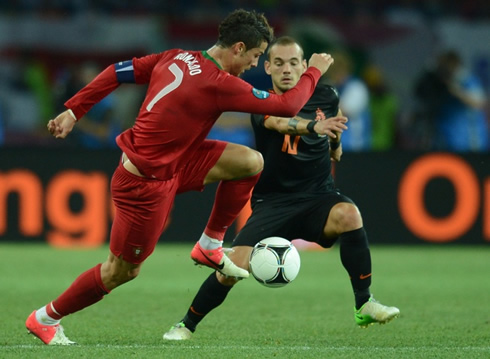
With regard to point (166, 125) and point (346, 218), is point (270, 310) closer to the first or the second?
point (346, 218)

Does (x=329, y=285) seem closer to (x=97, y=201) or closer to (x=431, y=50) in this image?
(x=97, y=201)

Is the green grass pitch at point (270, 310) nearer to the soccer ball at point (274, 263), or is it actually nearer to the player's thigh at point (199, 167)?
the soccer ball at point (274, 263)

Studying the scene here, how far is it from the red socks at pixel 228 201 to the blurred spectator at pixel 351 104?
6373mm

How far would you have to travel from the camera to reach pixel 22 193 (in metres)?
12.2

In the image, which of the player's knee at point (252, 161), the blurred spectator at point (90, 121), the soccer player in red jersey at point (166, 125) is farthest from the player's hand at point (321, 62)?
the blurred spectator at point (90, 121)

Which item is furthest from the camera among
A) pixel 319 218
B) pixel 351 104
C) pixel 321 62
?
pixel 351 104

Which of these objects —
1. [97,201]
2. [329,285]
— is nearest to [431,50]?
[97,201]

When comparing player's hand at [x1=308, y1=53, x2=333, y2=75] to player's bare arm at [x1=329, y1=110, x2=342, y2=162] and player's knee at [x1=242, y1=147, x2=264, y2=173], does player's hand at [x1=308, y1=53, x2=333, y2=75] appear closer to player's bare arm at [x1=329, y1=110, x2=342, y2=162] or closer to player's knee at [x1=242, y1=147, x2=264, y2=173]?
player's knee at [x1=242, y1=147, x2=264, y2=173]

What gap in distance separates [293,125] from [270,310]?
2.15 m

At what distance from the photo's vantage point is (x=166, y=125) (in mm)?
5625

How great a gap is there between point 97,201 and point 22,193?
2.93ft

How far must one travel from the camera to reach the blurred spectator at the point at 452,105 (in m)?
13.6

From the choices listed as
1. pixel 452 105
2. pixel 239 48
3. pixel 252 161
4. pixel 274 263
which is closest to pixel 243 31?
pixel 239 48

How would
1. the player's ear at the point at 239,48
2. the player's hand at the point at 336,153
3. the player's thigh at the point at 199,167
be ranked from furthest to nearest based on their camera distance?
the player's hand at the point at 336,153 < the player's thigh at the point at 199,167 < the player's ear at the point at 239,48
